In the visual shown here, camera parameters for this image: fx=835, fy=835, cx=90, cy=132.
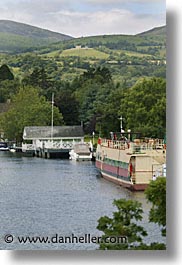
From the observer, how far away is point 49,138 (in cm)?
1236

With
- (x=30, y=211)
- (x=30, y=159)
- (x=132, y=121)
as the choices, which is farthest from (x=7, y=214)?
(x=30, y=159)

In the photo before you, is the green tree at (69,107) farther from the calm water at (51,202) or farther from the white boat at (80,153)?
the white boat at (80,153)

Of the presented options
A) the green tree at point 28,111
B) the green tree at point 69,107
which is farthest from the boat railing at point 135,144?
the green tree at point 28,111

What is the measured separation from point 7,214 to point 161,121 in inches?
90.2

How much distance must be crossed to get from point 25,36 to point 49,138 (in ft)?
16.8

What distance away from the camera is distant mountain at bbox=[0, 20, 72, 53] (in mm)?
7160

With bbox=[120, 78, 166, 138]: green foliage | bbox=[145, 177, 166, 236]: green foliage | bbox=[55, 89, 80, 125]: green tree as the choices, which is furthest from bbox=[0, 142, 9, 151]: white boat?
bbox=[145, 177, 166, 236]: green foliage

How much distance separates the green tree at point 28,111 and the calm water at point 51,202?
75cm

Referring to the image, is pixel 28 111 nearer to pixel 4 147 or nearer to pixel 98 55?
pixel 4 147

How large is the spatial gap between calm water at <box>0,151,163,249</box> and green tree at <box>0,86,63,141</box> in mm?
749

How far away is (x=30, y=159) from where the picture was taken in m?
15.7

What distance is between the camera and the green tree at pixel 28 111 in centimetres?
1161

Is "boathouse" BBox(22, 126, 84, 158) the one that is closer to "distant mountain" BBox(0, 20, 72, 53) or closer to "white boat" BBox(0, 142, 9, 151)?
"white boat" BBox(0, 142, 9, 151)

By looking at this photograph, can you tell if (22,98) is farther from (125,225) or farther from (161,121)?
(125,225)
